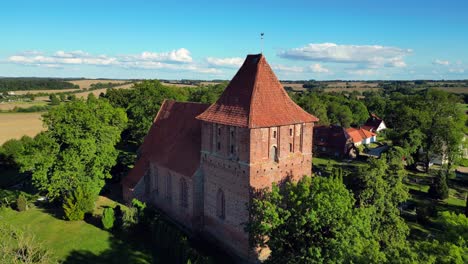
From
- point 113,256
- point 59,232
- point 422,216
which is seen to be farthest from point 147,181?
point 422,216

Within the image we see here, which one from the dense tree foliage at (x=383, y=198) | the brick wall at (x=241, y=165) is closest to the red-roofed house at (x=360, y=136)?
the dense tree foliage at (x=383, y=198)

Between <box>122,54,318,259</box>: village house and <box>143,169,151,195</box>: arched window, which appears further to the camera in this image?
<box>143,169,151,195</box>: arched window

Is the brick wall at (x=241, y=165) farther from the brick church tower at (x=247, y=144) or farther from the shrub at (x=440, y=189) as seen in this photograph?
the shrub at (x=440, y=189)

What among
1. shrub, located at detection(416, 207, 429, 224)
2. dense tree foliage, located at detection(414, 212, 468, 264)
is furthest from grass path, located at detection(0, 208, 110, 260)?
shrub, located at detection(416, 207, 429, 224)

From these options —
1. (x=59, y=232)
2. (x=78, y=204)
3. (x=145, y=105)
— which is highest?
(x=145, y=105)

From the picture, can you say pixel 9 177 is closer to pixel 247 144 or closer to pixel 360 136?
pixel 247 144

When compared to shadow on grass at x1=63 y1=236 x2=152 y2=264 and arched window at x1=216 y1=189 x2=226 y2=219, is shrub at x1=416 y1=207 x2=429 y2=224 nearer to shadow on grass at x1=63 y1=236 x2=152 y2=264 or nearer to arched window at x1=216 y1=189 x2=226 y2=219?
arched window at x1=216 y1=189 x2=226 y2=219
